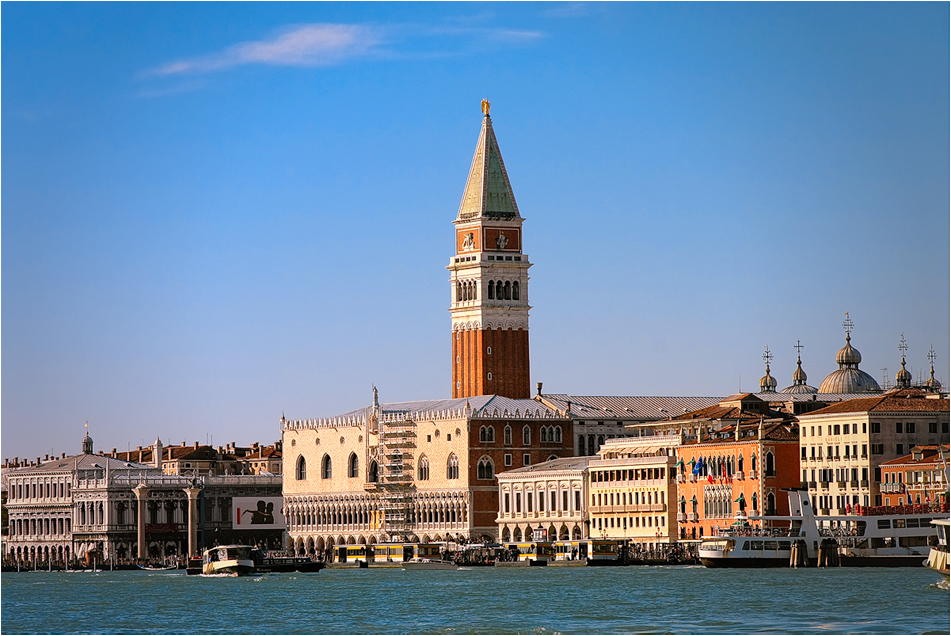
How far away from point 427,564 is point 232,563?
43.6 feet

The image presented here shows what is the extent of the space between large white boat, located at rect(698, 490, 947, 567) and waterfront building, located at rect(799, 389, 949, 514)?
5552 millimetres

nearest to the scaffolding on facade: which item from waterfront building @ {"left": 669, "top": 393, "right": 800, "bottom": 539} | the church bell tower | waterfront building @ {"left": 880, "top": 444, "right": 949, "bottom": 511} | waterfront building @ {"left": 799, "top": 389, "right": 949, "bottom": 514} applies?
the church bell tower

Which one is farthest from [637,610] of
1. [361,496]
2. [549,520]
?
[361,496]

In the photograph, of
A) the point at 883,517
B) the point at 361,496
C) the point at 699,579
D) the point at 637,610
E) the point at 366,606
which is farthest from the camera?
the point at 361,496

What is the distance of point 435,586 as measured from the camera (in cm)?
9956

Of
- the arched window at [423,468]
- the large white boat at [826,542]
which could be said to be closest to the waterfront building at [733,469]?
the large white boat at [826,542]

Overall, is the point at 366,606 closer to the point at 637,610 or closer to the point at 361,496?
the point at 637,610

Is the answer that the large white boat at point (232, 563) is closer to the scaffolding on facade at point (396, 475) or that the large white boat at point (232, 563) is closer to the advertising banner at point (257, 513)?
the scaffolding on facade at point (396, 475)

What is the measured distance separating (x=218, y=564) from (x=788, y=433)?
29.8m

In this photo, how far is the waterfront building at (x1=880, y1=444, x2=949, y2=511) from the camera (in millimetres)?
110625

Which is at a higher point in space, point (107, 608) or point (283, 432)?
point (283, 432)

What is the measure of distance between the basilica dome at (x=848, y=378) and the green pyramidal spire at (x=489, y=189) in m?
22.7

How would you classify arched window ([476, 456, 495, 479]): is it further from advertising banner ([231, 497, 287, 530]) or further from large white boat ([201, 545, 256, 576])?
large white boat ([201, 545, 256, 576])

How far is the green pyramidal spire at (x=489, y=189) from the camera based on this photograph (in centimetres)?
15388
